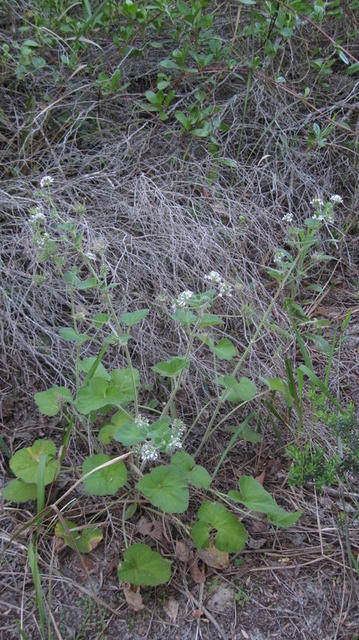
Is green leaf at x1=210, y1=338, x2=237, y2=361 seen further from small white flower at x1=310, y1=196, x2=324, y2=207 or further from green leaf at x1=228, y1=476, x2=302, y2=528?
small white flower at x1=310, y1=196, x2=324, y2=207

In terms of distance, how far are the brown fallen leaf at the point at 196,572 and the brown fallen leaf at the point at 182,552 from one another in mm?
17

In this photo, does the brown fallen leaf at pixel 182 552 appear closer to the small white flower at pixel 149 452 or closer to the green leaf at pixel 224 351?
the small white flower at pixel 149 452

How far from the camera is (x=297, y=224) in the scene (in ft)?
8.02

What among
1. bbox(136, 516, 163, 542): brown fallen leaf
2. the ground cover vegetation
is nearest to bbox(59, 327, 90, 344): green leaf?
the ground cover vegetation

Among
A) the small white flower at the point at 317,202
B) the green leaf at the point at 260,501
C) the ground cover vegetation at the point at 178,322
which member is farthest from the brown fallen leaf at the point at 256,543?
the small white flower at the point at 317,202

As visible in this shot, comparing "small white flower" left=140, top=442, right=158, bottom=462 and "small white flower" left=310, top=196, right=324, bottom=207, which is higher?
"small white flower" left=310, top=196, right=324, bottom=207

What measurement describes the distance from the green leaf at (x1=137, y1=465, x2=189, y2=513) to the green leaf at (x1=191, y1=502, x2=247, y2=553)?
0.34 feet

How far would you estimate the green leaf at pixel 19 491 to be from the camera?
152 cm

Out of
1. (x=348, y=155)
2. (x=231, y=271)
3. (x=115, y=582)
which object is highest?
(x=348, y=155)

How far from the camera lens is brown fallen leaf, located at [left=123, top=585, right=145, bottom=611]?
1.42 m

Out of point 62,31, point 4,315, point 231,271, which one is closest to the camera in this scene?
point 4,315

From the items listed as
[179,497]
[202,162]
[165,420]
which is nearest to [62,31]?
[202,162]

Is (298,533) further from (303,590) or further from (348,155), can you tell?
(348,155)

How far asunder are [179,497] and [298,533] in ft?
1.46
